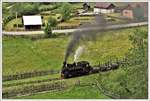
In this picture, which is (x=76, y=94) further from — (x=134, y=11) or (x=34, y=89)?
(x=134, y=11)

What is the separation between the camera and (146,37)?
3.53 meters

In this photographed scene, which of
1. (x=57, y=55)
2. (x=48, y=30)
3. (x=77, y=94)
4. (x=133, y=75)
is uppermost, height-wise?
(x=48, y=30)

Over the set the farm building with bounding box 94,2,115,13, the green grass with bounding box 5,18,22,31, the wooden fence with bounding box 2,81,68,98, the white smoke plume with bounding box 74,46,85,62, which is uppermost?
the farm building with bounding box 94,2,115,13

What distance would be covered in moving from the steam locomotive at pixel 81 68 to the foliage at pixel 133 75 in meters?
0.05

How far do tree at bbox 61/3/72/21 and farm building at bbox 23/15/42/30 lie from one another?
17 centimetres

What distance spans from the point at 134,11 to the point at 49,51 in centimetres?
Answer: 66

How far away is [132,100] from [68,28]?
0.68m

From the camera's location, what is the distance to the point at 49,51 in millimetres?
3551

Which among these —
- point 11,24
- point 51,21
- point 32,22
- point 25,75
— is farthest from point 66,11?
point 25,75

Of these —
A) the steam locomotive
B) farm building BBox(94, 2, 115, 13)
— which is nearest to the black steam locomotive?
A: the steam locomotive

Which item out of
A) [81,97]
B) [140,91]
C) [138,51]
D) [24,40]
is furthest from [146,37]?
[24,40]

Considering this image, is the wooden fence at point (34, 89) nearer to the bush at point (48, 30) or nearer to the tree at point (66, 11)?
the bush at point (48, 30)

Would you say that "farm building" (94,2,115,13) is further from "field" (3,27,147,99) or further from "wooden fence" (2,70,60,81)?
"wooden fence" (2,70,60,81)

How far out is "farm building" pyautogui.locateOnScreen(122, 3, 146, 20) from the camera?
11.6 feet
